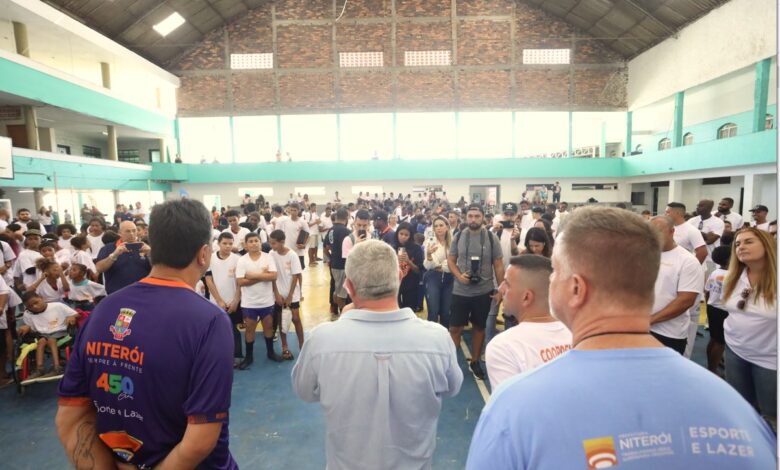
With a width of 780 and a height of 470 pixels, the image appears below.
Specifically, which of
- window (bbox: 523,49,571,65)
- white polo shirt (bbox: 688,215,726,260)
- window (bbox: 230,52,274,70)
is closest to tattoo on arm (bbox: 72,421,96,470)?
white polo shirt (bbox: 688,215,726,260)

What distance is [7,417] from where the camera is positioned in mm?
3893

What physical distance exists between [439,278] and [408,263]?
48 cm

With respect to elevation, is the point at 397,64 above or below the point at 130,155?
above

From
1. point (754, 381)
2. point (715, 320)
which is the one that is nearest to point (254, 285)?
point (754, 381)

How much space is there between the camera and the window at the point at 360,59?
2027 cm

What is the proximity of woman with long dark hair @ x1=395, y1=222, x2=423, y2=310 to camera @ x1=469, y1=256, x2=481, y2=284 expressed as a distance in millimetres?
912

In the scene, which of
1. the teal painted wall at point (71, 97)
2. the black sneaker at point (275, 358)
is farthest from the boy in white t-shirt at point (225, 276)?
the teal painted wall at point (71, 97)

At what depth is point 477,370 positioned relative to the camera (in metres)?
4.64

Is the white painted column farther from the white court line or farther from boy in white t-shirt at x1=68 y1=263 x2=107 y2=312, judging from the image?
boy in white t-shirt at x1=68 y1=263 x2=107 y2=312

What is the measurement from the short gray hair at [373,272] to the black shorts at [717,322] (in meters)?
4.20

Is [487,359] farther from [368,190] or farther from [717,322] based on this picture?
[368,190]

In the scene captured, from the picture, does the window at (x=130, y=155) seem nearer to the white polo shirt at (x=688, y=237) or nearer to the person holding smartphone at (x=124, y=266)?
the person holding smartphone at (x=124, y=266)

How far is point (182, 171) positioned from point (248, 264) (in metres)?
17.7

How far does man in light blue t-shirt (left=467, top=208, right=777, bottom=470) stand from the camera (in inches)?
30.9
